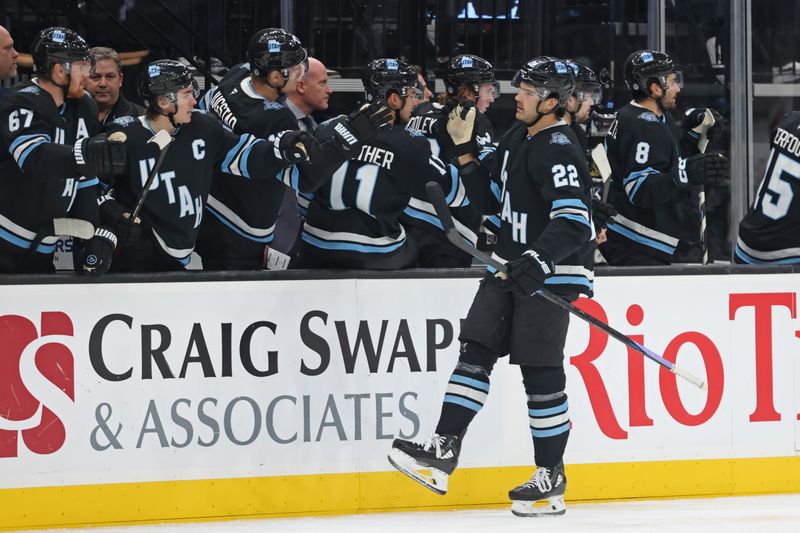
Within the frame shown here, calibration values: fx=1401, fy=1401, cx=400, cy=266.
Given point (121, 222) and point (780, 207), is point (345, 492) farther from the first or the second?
point (780, 207)

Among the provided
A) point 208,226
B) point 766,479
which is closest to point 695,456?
point 766,479

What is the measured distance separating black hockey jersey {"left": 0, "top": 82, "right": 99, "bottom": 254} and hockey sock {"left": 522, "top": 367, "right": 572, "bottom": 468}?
1.32 meters

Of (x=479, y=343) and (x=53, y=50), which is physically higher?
(x=53, y=50)

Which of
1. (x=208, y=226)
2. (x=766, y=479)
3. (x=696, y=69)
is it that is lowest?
(x=766, y=479)

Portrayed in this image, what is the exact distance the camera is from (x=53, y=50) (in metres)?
Result: 3.86

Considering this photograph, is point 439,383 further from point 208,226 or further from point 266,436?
point 208,226

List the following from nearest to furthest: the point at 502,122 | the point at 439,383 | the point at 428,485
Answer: the point at 428,485, the point at 439,383, the point at 502,122

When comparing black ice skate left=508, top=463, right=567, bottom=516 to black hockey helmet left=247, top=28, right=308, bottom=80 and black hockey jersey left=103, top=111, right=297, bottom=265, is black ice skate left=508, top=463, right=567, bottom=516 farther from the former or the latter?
black hockey helmet left=247, top=28, right=308, bottom=80

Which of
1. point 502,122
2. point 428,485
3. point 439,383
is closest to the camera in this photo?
point 428,485

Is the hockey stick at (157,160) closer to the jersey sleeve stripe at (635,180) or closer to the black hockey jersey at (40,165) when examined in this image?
the black hockey jersey at (40,165)

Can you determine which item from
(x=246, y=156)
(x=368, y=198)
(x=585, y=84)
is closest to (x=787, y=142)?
(x=585, y=84)

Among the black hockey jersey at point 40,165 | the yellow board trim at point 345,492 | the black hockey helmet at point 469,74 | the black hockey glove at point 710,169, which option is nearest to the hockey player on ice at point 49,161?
the black hockey jersey at point 40,165

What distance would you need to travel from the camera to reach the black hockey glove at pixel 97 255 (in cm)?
379

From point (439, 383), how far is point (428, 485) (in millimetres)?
434
